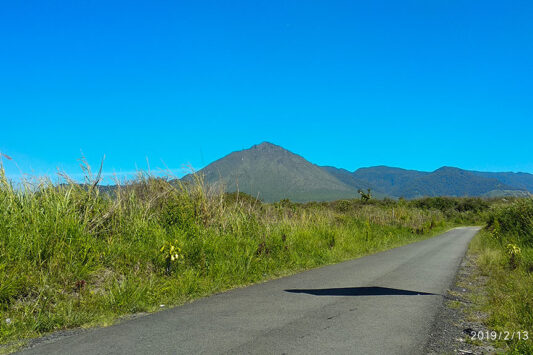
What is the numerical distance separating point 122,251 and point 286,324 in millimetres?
3928

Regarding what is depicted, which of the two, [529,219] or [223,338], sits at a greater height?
[529,219]

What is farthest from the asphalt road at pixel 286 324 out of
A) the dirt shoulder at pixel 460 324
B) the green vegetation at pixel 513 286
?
the green vegetation at pixel 513 286

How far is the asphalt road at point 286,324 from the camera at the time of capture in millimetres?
4363

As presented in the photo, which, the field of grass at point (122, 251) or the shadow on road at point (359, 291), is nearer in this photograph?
the field of grass at point (122, 251)

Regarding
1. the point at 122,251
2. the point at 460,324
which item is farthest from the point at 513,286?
the point at 122,251

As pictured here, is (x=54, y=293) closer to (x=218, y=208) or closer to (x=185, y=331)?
(x=185, y=331)

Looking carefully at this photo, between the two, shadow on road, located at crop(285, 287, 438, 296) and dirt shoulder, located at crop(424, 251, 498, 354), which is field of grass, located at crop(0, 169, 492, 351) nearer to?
shadow on road, located at crop(285, 287, 438, 296)

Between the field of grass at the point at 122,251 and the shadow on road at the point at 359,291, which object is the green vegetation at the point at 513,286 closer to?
the shadow on road at the point at 359,291

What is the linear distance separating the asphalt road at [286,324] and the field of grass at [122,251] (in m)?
0.65

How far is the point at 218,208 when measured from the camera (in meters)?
11.6

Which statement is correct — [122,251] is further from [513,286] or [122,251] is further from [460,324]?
[513,286]

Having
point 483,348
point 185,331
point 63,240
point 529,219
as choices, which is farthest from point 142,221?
point 529,219

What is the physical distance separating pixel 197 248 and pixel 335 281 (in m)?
3.33

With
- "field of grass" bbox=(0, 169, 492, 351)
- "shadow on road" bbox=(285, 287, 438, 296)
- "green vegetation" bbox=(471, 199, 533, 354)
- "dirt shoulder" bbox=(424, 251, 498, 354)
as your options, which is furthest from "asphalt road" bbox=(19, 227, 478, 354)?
"green vegetation" bbox=(471, 199, 533, 354)
